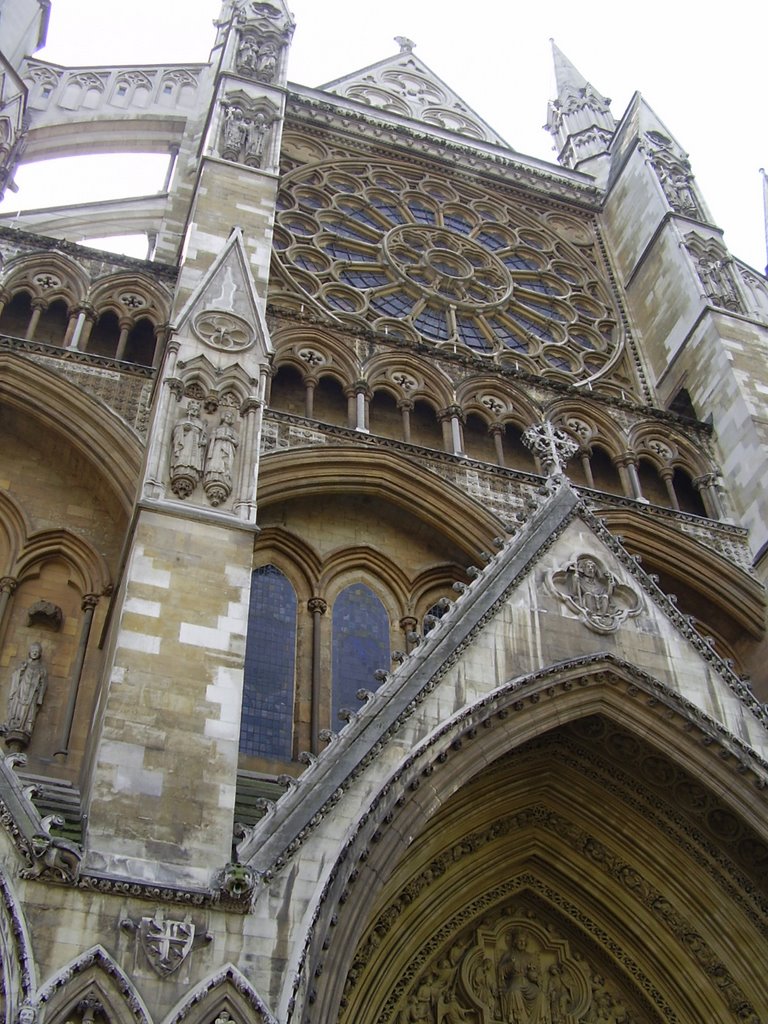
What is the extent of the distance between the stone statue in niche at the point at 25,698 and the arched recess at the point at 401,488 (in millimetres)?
3289

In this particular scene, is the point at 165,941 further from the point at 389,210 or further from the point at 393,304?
the point at 389,210

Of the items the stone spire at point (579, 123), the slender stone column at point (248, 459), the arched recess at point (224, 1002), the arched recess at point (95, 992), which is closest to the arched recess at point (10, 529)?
the slender stone column at point (248, 459)

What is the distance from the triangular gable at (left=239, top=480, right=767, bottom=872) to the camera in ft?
28.9

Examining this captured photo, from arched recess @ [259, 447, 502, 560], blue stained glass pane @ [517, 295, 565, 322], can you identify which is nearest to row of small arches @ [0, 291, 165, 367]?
arched recess @ [259, 447, 502, 560]

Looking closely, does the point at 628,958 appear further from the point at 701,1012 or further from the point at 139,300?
the point at 139,300

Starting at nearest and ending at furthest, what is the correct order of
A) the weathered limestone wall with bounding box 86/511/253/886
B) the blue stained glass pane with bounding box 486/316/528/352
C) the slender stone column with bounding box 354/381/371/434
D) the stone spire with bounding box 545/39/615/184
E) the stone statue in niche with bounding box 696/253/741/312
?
the weathered limestone wall with bounding box 86/511/253/886 < the slender stone column with bounding box 354/381/371/434 < the stone statue in niche with bounding box 696/253/741/312 < the blue stained glass pane with bounding box 486/316/528/352 < the stone spire with bounding box 545/39/615/184

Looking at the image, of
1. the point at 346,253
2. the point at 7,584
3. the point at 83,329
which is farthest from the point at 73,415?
the point at 346,253

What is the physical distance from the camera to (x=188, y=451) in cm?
1027

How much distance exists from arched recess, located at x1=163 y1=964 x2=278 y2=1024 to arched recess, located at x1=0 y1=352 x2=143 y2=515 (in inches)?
223

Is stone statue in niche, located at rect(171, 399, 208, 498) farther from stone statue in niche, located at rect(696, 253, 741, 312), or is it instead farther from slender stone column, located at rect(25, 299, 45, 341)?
stone statue in niche, located at rect(696, 253, 741, 312)

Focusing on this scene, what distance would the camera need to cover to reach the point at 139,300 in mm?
13852

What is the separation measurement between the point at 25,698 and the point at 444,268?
11428 mm

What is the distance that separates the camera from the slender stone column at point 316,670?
10906mm

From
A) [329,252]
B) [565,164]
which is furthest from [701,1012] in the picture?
[565,164]
